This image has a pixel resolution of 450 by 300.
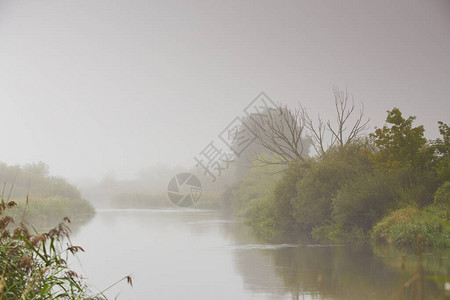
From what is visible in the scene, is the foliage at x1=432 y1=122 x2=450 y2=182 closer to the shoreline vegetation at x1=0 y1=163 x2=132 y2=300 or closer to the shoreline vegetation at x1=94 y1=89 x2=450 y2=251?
the shoreline vegetation at x1=94 y1=89 x2=450 y2=251

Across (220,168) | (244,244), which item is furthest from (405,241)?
(220,168)

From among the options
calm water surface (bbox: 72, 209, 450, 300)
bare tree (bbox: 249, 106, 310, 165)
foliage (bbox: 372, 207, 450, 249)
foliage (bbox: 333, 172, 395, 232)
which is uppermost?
bare tree (bbox: 249, 106, 310, 165)

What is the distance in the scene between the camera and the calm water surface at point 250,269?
877cm

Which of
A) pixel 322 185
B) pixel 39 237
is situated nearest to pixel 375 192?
pixel 322 185

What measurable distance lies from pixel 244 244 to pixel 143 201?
119ft

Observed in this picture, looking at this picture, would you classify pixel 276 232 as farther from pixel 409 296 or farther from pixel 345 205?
pixel 409 296

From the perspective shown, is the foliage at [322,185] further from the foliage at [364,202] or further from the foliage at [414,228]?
the foliage at [414,228]

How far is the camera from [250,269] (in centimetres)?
1157

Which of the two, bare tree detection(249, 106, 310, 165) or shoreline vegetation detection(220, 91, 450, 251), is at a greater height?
bare tree detection(249, 106, 310, 165)

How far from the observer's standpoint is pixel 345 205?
17.8 m

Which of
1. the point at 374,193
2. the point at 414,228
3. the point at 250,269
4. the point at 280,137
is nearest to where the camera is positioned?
the point at 250,269

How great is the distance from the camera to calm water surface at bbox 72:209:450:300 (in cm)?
877

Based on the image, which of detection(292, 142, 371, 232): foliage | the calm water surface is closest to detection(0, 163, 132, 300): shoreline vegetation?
the calm water surface

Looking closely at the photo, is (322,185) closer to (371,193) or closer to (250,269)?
(371,193)
